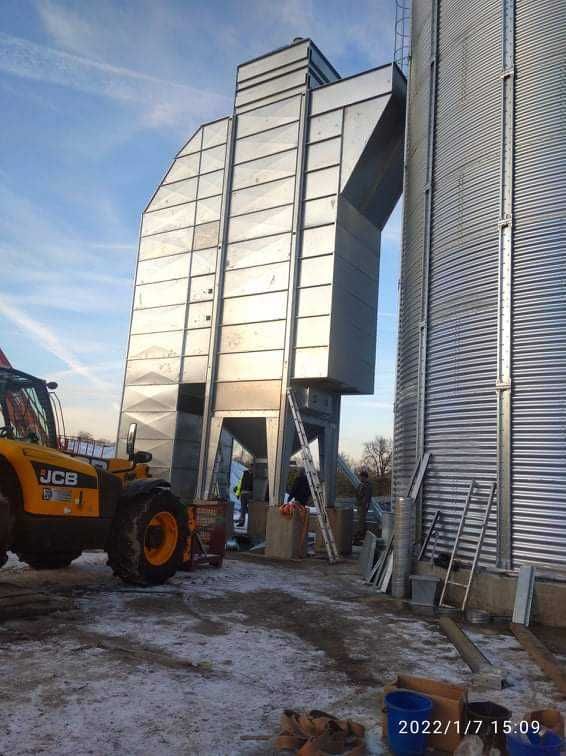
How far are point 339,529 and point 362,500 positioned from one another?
2403 mm

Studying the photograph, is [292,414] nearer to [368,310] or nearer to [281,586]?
[368,310]

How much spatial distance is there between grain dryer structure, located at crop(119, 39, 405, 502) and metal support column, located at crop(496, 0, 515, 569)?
493cm

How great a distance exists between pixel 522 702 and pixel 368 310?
11.9 metres

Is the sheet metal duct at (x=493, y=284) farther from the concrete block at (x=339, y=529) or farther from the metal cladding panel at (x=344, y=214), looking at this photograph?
the concrete block at (x=339, y=529)

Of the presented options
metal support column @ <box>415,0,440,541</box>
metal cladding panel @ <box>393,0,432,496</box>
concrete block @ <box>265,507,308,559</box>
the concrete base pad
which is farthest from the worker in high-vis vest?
the concrete base pad

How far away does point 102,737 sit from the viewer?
3.76m

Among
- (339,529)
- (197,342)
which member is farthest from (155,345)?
(339,529)

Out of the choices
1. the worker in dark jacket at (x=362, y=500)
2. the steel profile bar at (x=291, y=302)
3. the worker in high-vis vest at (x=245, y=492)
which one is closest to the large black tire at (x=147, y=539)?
the steel profile bar at (x=291, y=302)

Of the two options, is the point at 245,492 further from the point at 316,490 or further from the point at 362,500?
the point at 316,490

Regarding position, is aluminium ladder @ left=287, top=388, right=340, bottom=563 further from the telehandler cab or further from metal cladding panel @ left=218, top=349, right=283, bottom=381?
the telehandler cab

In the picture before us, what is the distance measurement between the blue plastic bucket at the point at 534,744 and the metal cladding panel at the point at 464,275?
5.49 meters

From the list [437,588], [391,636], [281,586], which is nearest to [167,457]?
[281,586]

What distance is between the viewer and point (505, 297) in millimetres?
9141

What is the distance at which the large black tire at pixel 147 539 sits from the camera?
8.31m
